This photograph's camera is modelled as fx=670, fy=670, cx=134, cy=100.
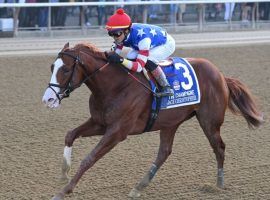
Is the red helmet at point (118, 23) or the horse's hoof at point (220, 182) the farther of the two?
the horse's hoof at point (220, 182)

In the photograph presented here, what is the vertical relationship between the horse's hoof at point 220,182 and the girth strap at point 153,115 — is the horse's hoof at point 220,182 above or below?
below

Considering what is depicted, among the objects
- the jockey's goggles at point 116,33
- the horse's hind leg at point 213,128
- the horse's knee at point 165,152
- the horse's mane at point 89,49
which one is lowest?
the horse's knee at point 165,152

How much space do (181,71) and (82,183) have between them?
53.7 inches

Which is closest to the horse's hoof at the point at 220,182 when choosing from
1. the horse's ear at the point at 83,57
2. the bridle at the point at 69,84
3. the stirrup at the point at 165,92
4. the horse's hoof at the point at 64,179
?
the stirrup at the point at 165,92

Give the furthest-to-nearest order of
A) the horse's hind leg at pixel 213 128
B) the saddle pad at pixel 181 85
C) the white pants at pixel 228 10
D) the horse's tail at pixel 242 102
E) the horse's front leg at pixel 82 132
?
the white pants at pixel 228 10 < the horse's tail at pixel 242 102 < the horse's hind leg at pixel 213 128 < the saddle pad at pixel 181 85 < the horse's front leg at pixel 82 132

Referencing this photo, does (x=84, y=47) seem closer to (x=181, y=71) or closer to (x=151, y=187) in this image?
(x=181, y=71)

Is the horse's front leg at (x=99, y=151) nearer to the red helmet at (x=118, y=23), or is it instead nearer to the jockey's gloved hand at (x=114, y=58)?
the jockey's gloved hand at (x=114, y=58)

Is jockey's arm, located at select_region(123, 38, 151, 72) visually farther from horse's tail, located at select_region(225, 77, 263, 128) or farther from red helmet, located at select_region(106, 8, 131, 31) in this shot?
horse's tail, located at select_region(225, 77, 263, 128)

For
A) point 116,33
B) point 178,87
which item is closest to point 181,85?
point 178,87

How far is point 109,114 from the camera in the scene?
557 centimetres

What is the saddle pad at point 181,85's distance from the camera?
603cm

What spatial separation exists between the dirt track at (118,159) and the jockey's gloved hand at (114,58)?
1149mm

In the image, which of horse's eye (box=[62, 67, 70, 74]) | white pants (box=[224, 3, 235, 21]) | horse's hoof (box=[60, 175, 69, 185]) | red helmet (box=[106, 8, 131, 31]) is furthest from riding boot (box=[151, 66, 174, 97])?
white pants (box=[224, 3, 235, 21])

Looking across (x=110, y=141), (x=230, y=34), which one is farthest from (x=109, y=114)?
(x=230, y=34)
